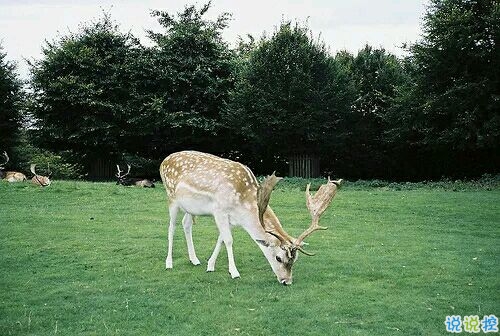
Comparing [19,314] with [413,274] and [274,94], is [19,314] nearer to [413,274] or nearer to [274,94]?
[413,274]

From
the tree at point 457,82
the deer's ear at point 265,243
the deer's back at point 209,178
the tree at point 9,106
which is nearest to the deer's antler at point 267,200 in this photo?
the deer's ear at point 265,243

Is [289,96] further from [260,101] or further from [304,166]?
[304,166]

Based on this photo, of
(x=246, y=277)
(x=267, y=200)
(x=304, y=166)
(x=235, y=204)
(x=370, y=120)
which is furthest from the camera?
(x=370, y=120)

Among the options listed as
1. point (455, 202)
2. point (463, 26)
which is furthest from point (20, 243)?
point (463, 26)

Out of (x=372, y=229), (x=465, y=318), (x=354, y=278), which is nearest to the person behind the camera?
(x=465, y=318)

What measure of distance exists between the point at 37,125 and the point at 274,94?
1180 centimetres

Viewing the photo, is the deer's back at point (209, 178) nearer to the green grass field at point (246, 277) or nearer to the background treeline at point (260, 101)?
the green grass field at point (246, 277)

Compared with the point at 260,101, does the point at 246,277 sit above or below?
below

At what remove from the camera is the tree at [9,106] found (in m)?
30.1

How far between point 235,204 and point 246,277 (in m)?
1.06

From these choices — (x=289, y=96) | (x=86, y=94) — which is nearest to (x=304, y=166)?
(x=289, y=96)

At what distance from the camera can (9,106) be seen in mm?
30312

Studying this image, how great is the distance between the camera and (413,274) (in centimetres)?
842

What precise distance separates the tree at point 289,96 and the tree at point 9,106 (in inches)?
442
